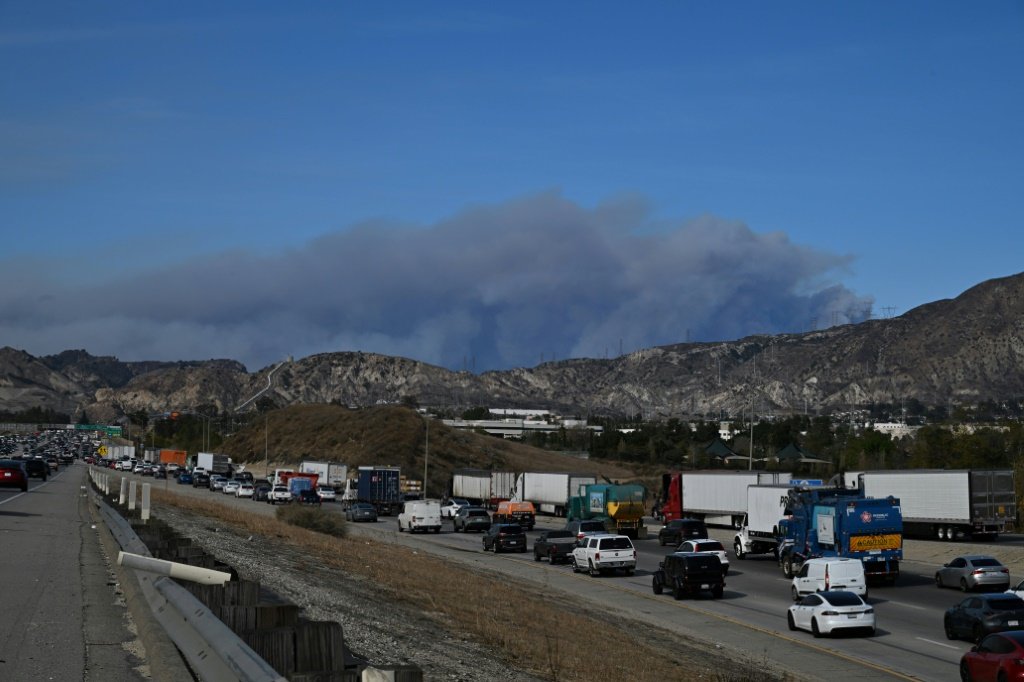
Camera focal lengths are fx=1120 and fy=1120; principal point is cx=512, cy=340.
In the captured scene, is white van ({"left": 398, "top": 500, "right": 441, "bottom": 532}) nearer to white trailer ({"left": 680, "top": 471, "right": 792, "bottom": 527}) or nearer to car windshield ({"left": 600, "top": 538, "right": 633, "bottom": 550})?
white trailer ({"left": 680, "top": 471, "right": 792, "bottom": 527})

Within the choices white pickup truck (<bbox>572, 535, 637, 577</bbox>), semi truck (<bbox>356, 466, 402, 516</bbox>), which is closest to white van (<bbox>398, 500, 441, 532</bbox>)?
semi truck (<bbox>356, 466, 402, 516</bbox>)

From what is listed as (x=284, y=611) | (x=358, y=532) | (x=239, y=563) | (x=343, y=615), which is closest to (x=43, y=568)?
(x=239, y=563)

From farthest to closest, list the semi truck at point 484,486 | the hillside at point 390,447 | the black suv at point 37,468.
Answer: the hillside at point 390,447 → the semi truck at point 484,486 → the black suv at point 37,468

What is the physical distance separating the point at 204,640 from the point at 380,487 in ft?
250

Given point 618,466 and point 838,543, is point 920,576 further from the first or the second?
point 618,466

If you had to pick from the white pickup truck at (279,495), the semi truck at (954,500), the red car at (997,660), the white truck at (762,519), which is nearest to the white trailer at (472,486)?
the white pickup truck at (279,495)

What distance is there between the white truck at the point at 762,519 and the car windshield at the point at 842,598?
54.9 ft

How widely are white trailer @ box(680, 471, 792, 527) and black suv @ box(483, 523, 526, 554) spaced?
12.7m

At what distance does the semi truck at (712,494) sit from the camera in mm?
59094

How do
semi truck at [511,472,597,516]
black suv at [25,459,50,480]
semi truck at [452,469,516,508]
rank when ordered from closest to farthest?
semi truck at [511,472,597,516] < black suv at [25,459,50,480] < semi truck at [452,469,516,508]

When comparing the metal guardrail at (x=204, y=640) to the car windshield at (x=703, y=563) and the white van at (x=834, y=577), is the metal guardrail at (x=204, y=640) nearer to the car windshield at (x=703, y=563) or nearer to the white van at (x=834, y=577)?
the white van at (x=834, y=577)

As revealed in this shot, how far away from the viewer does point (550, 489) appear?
78.4 m

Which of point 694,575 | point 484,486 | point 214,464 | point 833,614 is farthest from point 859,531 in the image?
point 214,464

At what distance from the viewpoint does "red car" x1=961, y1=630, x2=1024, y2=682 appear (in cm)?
1841
